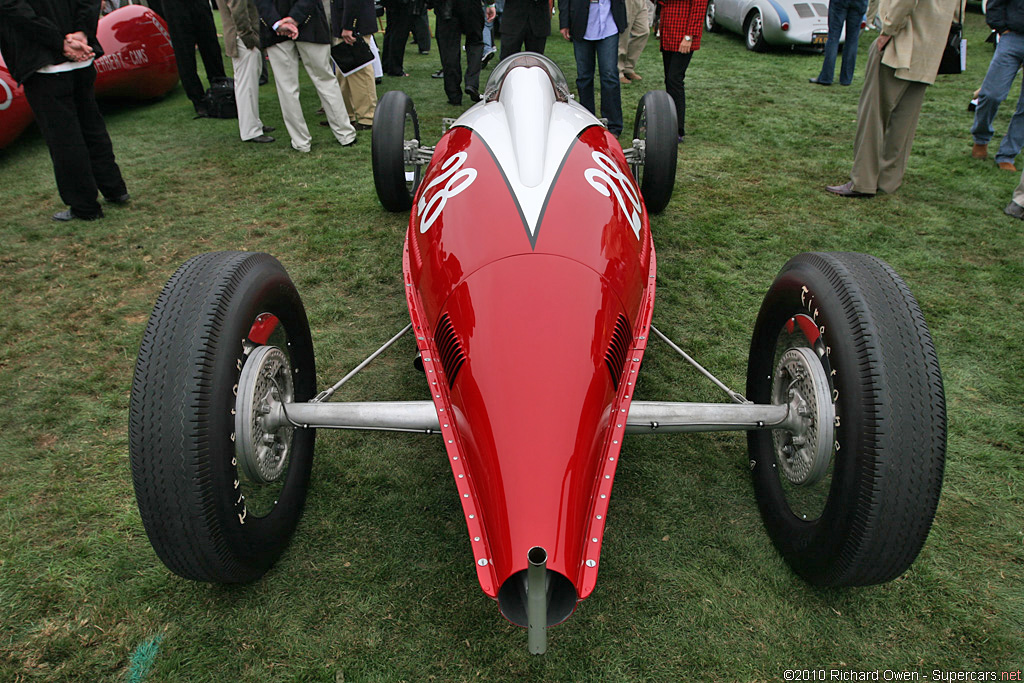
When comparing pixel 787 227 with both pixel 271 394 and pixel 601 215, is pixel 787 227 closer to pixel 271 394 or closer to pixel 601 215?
pixel 601 215

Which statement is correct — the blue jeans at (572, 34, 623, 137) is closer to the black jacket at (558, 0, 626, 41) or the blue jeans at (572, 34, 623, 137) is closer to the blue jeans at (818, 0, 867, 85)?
the black jacket at (558, 0, 626, 41)

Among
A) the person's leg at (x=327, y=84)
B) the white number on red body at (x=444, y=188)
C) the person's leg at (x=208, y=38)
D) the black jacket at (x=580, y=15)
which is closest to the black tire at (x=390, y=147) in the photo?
the white number on red body at (x=444, y=188)

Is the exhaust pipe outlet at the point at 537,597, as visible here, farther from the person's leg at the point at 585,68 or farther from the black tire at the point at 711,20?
the black tire at the point at 711,20

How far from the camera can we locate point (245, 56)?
6.30 m

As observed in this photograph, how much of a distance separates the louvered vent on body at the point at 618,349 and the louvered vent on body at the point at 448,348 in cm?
45

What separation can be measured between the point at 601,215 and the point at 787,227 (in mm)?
3229

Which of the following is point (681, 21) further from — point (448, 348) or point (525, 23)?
point (448, 348)

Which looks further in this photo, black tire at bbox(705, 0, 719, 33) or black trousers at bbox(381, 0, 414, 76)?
black tire at bbox(705, 0, 719, 33)

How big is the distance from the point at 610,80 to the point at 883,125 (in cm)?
253

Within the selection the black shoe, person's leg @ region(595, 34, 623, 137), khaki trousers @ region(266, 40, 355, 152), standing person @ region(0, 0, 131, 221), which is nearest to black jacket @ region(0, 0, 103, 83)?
standing person @ region(0, 0, 131, 221)

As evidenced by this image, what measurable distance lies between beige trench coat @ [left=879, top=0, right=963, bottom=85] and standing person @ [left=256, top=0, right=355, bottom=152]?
4.92 metres

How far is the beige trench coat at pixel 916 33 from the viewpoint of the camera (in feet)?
15.0

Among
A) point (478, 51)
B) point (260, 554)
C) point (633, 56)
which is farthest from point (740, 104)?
point (260, 554)

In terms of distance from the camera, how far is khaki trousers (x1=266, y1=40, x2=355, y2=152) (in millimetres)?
6066
